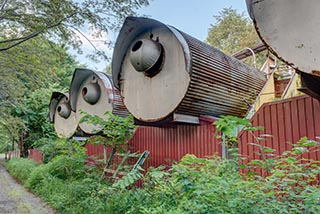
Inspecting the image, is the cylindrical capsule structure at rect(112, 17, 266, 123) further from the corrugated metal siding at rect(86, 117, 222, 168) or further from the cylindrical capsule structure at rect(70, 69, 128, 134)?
the cylindrical capsule structure at rect(70, 69, 128, 134)

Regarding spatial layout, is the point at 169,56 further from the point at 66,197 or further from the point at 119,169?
the point at 66,197

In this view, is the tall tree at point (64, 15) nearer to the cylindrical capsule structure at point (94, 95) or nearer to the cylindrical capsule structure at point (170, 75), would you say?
the cylindrical capsule structure at point (170, 75)

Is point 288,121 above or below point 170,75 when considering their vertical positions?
below

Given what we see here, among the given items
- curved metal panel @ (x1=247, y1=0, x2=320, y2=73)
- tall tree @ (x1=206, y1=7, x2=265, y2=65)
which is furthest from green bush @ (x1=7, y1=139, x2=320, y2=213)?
tall tree @ (x1=206, y1=7, x2=265, y2=65)

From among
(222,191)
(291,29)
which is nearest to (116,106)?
(222,191)

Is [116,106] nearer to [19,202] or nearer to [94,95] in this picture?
[94,95]

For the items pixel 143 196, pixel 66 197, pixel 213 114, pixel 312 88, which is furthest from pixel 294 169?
pixel 66 197

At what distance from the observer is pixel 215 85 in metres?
5.60

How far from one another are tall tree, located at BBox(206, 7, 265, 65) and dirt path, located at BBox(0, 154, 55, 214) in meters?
14.6

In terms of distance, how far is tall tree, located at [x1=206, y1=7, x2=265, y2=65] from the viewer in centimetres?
1796

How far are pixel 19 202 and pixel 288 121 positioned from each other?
253 inches

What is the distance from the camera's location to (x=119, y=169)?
6.37m

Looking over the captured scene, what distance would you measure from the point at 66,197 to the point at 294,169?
4.85m

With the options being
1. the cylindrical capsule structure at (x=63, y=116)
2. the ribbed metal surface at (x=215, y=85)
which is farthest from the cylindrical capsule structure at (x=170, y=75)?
the cylindrical capsule structure at (x=63, y=116)
